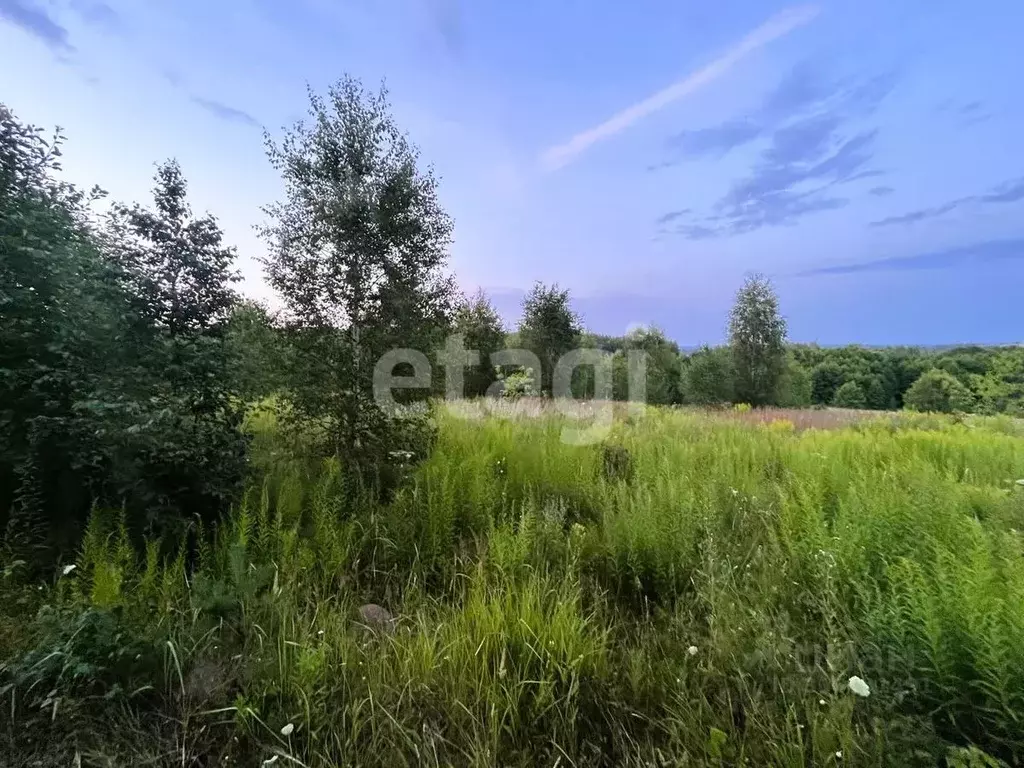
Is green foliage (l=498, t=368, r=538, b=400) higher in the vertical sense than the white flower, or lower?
higher

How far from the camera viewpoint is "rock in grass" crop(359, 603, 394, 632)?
2.09 meters

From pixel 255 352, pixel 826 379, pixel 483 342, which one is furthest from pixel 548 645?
pixel 826 379

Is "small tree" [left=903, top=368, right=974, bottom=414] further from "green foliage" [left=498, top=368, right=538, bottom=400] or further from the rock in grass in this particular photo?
the rock in grass

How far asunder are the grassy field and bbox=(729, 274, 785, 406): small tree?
21683mm

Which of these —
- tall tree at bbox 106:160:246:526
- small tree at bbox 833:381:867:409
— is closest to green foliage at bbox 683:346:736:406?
small tree at bbox 833:381:867:409

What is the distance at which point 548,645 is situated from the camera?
185cm

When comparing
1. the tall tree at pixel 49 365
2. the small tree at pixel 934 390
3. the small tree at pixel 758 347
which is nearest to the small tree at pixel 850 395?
the small tree at pixel 934 390

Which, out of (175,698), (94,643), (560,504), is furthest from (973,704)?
(94,643)

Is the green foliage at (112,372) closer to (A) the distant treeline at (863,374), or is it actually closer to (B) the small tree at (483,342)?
(B) the small tree at (483,342)

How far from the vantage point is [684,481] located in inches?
133

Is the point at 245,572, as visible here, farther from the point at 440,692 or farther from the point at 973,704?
the point at 973,704

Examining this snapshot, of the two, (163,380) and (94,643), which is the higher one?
(163,380)

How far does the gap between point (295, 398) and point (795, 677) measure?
3569 mm

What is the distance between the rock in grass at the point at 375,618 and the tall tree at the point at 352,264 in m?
1.85
